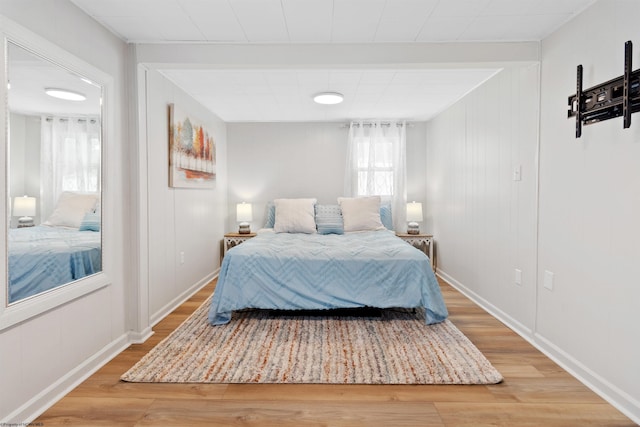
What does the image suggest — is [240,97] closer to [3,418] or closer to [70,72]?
[70,72]

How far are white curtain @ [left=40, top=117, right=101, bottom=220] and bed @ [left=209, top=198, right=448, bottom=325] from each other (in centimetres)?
123

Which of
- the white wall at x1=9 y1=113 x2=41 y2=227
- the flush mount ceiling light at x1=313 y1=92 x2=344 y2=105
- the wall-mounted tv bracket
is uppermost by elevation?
the flush mount ceiling light at x1=313 y1=92 x2=344 y2=105

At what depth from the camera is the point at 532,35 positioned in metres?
2.45

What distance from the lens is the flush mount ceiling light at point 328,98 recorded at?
372 centimetres

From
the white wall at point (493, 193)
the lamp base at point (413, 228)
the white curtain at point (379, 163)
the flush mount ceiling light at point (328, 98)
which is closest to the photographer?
the white wall at point (493, 193)

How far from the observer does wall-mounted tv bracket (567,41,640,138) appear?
1681 millimetres

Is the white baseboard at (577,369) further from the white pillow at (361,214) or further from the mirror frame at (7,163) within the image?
the mirror frame at (7,163)

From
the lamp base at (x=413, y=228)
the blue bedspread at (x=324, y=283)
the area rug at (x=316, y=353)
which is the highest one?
the lamp base at (x=413, y=228)

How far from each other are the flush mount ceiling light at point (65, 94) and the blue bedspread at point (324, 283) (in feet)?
5.02

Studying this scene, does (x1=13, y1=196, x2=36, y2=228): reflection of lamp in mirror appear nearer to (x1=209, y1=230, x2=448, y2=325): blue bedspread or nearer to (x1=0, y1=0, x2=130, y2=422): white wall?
(x1=0, y1=0, x2=130, y2=422): white wall

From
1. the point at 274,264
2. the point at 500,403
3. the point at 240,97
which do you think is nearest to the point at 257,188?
the point at 240,97

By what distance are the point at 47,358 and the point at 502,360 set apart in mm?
2650

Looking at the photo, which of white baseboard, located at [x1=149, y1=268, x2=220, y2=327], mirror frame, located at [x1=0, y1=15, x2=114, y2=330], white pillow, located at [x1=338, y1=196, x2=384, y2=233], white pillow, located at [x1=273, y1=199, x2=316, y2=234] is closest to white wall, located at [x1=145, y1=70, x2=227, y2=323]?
white baseboard, located at [x1=149, y1=268, x2=220, y2=327]

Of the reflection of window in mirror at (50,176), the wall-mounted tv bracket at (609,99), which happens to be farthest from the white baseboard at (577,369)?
the reflection of window in mirror at (50,176)
